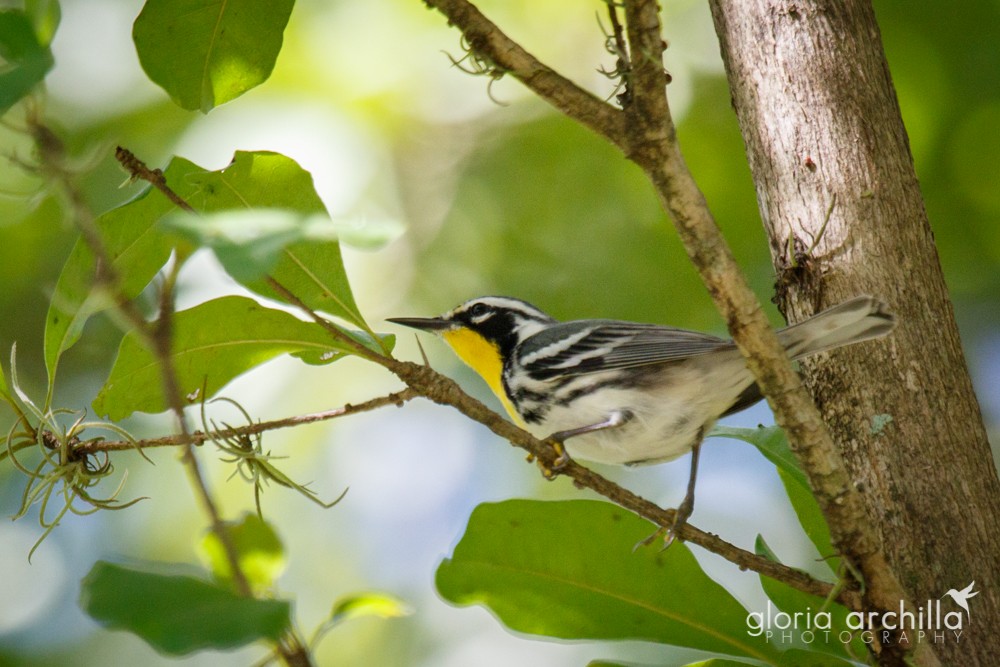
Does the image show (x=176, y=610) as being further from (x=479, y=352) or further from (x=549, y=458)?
(x=479, y=352)

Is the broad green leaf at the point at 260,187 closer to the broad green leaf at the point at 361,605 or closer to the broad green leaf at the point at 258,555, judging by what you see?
the broad green leaf at the point at 258,555

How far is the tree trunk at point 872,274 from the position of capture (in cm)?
212

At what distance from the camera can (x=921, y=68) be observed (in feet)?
15.6

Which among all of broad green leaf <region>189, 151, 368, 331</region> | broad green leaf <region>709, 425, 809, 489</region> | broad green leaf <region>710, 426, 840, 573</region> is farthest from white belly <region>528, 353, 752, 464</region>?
broad green leaf <region>189, 151, 368, 331</region>

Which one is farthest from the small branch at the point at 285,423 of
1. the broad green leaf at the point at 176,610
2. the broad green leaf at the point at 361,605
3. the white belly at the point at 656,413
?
the white belly at the point at 656,413

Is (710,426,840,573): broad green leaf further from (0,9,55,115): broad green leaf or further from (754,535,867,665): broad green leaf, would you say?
(0,9,55,115): broad green leaf

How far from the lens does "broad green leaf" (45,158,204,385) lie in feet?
6.59

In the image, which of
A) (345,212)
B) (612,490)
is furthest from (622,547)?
(345,212)

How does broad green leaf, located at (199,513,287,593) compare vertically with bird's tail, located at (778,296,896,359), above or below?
below

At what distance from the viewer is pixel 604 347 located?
3205mm

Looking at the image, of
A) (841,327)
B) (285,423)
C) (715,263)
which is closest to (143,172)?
(285,423)

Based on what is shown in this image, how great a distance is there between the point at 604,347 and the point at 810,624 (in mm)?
1226

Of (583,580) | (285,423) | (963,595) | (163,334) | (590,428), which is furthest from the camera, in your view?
(590,428)

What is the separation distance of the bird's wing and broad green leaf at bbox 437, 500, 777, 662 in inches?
30.9
